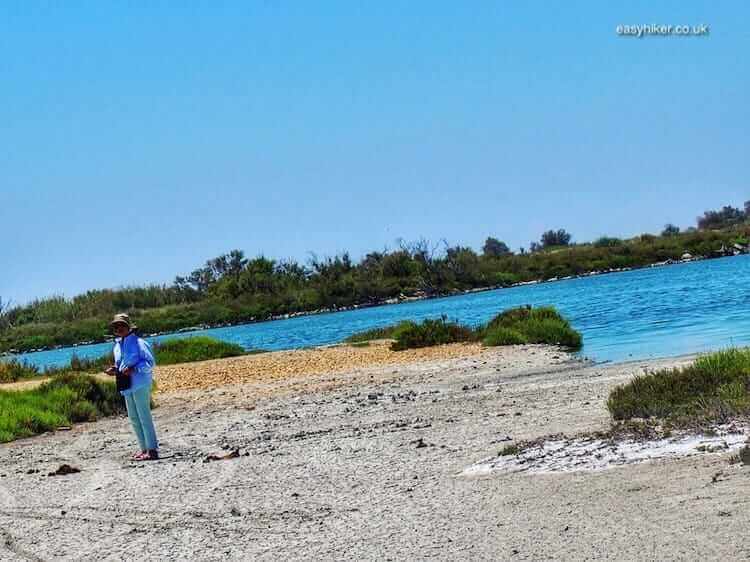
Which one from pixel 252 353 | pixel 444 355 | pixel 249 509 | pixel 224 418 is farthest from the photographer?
pixel 252 353

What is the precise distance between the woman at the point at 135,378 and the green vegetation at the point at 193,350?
67.6 feet

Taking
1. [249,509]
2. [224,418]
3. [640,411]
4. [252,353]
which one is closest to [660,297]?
[252,353]

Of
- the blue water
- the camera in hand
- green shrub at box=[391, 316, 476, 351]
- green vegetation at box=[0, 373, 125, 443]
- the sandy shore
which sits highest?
the camera in hand

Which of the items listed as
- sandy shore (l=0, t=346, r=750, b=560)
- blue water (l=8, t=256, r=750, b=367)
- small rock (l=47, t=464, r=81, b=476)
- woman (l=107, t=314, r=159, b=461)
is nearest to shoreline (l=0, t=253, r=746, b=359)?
blue water (l=8, t=256, r=750, b=367)

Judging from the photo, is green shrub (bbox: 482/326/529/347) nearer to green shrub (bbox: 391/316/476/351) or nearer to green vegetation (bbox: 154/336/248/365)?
green shrub (bbox: 391/316/476/351)

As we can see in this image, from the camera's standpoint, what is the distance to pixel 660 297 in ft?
147

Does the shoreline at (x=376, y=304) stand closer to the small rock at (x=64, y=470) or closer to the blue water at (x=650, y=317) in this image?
the blue water at (x=650, y=317)

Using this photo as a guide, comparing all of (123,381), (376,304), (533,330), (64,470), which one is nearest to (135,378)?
(123,381)

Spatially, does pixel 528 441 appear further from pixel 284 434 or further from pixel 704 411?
pixel 284 434

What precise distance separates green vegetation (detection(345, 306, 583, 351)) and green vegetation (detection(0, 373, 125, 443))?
10.7 metres

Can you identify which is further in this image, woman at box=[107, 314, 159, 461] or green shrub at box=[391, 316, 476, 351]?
green shrub at box=[391, 316, 476, 351]

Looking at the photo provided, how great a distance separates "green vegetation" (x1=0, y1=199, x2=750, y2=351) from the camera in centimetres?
8420

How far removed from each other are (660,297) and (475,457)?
35828 millimetres

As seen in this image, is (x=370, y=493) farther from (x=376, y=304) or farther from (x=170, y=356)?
(x=376, y=304)
